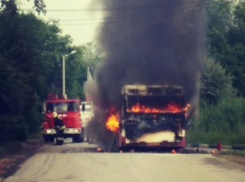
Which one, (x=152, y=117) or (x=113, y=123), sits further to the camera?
(x=113, y=123)

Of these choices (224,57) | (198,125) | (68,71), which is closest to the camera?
(198,125)

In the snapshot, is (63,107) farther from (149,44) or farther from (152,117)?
(152,117)

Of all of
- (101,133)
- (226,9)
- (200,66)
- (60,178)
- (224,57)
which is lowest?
(60,178)

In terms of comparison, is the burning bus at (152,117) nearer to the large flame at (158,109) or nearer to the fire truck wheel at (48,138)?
the large flame at (158,109)

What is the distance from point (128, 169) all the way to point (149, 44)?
18.5 m

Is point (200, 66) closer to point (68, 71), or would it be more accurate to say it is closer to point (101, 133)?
point (101, 133)

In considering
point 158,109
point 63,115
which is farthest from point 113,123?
point 63,115

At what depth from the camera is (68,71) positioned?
87.5 meters

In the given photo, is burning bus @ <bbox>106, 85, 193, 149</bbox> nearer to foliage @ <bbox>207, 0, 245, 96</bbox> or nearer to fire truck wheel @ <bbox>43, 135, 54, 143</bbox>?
fire truck wheel @ <bbox>43, 135, 54, 143</bbox>

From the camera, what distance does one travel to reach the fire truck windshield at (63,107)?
158ft

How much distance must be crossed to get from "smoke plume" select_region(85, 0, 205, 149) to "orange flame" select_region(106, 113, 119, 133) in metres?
1.27

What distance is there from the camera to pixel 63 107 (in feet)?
159

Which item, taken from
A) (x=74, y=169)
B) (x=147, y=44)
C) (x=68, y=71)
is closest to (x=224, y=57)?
(x=68, y=71)

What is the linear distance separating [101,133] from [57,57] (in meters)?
48.0
